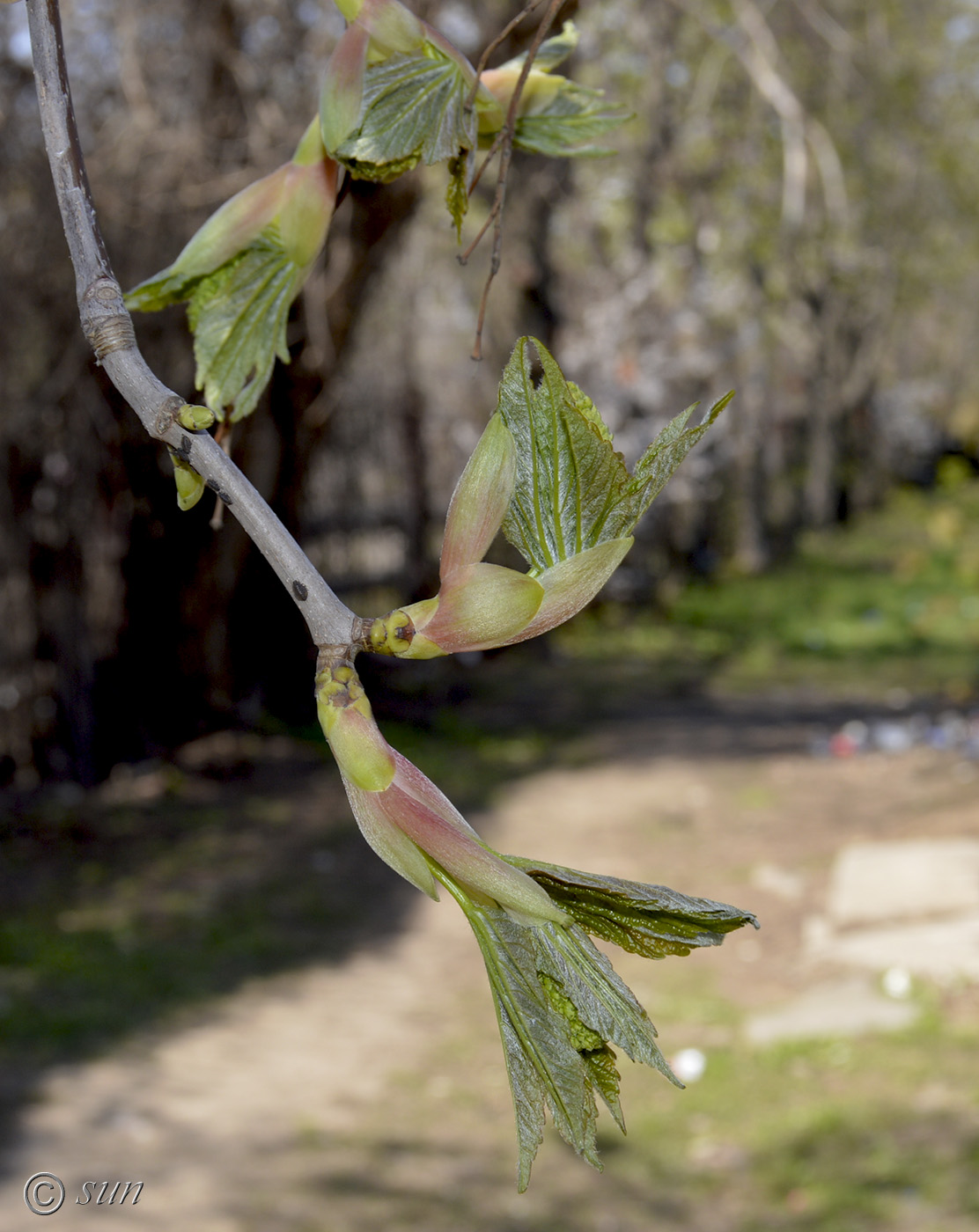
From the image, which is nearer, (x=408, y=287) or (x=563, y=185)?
(x=563, y=185)

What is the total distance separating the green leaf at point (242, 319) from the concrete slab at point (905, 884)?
3.79 m

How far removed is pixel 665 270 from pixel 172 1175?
306 inches

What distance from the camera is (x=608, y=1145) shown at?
3.07 m

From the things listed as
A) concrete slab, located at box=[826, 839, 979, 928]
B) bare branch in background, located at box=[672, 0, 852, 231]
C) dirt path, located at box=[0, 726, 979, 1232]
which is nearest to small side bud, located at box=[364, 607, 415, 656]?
bare branch in background, located at box=[672, 0, 852, 231]

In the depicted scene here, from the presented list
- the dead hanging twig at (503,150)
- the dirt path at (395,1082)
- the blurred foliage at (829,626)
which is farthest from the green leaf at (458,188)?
the blurred foliage at (829,626)

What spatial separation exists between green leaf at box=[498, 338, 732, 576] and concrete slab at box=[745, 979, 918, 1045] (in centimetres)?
327

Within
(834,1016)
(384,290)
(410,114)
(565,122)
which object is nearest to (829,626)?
(384,290)

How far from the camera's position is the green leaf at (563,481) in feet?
1.22

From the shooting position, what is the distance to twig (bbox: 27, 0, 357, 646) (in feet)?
1.08

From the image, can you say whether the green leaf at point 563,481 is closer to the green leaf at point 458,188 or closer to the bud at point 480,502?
the bud at point 480,502

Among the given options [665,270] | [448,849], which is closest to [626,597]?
[665,270]

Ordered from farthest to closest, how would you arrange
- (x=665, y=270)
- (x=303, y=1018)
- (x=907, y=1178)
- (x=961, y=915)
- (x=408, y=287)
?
(x=665, y=270) → (x=408, y=287) → (x=961, y=915) → (x=303, y=1018) → (x=907, y=1178)

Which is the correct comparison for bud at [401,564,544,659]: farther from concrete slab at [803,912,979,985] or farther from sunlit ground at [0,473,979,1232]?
concrete slab at [803,912,979,985]

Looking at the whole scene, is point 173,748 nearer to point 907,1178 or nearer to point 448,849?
point 907,1178
